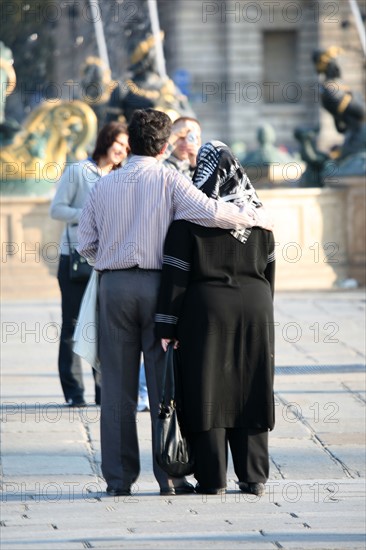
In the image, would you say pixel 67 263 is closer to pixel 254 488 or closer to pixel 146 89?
pixel 254 488

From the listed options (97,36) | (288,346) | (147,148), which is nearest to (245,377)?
(147,148)

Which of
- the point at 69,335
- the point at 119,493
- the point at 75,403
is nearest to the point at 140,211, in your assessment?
the point at 119,493

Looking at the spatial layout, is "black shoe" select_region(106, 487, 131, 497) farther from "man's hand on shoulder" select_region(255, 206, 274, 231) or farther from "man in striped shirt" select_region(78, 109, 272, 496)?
"man's hand on shoulder" select_region(255, 206, 274, 231)

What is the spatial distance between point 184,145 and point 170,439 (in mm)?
2537

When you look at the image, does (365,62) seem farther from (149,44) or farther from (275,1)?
(149,44)

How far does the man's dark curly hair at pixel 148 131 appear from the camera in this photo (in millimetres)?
6551

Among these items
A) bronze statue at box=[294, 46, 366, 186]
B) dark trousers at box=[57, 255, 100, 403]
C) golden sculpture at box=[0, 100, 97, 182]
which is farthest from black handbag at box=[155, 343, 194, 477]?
bronze statue at box=[294, 46, 366, 186]

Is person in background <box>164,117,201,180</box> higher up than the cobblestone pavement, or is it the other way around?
person in background <box>164,117,201,180</box>

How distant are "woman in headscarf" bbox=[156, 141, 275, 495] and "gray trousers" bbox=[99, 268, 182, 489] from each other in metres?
0.14

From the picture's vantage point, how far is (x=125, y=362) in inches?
261

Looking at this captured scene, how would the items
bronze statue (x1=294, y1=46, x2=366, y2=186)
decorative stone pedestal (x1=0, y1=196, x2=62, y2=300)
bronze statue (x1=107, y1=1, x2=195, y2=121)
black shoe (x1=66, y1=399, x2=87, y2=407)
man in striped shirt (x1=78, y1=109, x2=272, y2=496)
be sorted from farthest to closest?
bronze statue (x1=107, y1=1, x2=195, y2=121)
bronze statue (x1=294, y1=46, x2=366, y2=186)
decorative stone pedestal (x1=0, y1=196, x2=62, y2=300)
black shoe (x1=66, y1=399, x2=87, y2=407)
man in striped shirt (x1=78, y1=109, x2=272, y2=496)

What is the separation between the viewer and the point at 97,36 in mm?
50750

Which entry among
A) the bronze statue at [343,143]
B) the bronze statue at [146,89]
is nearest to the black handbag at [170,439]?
the bronze statue at [343,143]

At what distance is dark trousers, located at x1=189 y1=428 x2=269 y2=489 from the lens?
6.50 m
